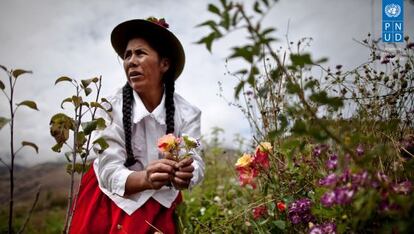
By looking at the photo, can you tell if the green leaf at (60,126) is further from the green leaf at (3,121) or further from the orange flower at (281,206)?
the orange flower at (281,206)

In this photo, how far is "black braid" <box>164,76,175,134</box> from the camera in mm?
1787

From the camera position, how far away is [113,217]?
1647 mm

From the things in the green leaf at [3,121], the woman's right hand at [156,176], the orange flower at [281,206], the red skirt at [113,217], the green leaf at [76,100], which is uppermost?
the green leaf at [76,100]

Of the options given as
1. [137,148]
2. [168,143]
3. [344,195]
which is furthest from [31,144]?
[344,195]

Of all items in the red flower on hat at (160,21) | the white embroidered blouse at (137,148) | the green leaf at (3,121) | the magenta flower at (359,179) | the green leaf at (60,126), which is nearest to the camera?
the magenta flower at (359,179)

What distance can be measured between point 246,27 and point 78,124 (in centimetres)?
83

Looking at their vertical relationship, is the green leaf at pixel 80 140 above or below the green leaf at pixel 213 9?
below

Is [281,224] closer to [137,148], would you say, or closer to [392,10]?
[137,148]

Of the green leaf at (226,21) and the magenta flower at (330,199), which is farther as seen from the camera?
the magenta flower at (330,199)

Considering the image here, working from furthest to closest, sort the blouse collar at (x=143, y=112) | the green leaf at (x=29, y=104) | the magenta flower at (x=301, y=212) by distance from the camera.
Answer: the blouse collar at (x=143, y=112) → the magenta flower at (x=301, y=212) → the green leaf at (x=29, y=104)

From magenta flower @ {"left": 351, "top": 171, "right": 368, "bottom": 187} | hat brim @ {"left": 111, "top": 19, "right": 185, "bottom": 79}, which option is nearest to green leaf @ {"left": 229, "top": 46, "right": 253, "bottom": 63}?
magenta flower @ {"left": 351, "top": 171, "right": 368, "bottom": 187}

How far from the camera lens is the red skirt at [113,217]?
62.6 inches

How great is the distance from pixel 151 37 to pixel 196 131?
632 millimetres

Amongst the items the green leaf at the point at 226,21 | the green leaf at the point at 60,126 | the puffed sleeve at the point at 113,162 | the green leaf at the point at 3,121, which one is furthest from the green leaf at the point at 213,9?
the puffed sleeve at the point at 113,162
